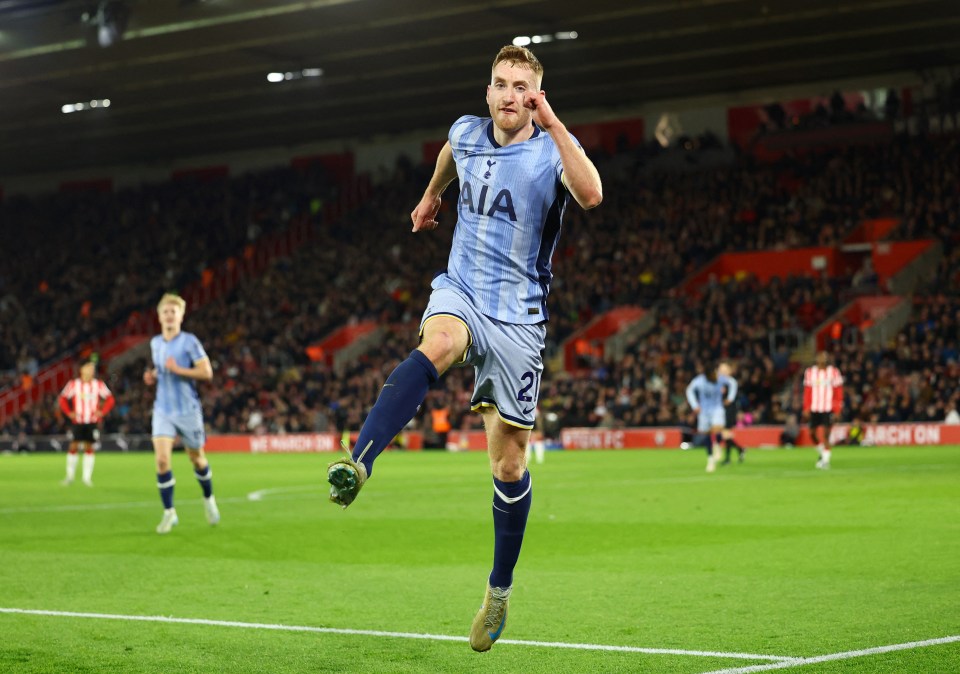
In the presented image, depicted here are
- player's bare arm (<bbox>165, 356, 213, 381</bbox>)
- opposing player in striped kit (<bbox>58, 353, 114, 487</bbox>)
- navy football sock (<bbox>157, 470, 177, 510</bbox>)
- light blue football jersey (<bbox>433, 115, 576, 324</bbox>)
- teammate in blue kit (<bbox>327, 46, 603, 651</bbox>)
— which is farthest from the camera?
opposing player in striped kit (<bbox>58, 353, 114, 487</bbox>)

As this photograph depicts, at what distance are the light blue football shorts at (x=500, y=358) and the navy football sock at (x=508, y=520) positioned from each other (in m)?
0.46

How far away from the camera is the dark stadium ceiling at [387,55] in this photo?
36.1 m

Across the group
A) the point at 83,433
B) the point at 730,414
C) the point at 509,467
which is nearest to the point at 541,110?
the point at 509,467

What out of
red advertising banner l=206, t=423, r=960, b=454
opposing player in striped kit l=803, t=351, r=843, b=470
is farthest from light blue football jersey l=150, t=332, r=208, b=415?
red advertising banner l=206, t=423, r=960, b=454

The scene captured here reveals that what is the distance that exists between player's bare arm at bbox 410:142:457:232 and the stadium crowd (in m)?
29.3

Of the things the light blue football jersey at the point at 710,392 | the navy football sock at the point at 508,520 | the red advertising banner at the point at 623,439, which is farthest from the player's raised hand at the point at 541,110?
the red advertising banner at the point at 623,439

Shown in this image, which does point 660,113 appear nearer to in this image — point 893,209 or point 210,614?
point 893,209

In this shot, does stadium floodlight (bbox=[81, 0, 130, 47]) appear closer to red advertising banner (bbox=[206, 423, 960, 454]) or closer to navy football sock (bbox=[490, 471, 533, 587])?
red advertising banner (bbox=[206, 423, 960, 454])

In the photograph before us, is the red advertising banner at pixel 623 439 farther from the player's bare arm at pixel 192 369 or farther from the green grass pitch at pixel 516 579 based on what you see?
the player's bare arm at pixel 192 369

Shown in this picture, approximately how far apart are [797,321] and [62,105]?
25.7 m

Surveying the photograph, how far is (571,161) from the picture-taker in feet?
21.0

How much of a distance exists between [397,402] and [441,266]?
42609mm

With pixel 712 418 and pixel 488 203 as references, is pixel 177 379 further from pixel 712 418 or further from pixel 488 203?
pixel 712 418

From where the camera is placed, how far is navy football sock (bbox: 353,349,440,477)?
5.96 metres
